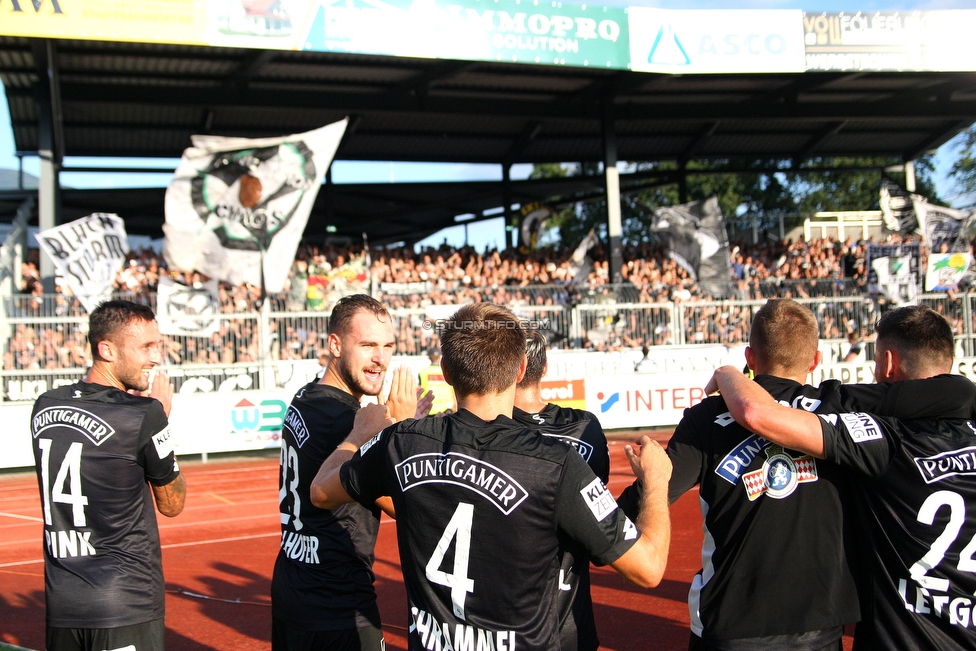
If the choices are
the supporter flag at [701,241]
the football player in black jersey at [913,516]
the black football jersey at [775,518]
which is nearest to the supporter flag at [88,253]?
the supporter flag at [701,241]

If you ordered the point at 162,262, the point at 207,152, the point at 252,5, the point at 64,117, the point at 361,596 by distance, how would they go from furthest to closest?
the point at 64,117
the point at 162,262
the point at 207,152
the point at 252,5
the point at 361,596

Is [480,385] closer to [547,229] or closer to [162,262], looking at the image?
[162,262]

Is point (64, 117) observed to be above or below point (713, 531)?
above

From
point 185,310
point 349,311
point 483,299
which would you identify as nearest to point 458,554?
point 349,311

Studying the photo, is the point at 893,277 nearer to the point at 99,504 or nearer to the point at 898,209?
the point at 898,209

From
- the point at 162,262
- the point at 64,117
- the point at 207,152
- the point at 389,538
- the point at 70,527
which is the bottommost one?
the point at 389,538

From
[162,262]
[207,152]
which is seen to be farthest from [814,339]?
[162,262]

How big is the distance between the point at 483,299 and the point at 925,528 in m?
16.0

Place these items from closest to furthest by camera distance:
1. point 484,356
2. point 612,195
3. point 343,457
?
point 484,356, point 343,457, point 612,195

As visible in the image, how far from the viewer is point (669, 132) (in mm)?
24750

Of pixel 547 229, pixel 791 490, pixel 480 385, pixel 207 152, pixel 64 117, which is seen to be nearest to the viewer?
pixel 480 385

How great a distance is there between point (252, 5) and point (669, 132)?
13.7 metres

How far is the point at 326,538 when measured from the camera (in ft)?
11.6

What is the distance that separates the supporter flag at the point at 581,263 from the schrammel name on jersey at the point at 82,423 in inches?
707
